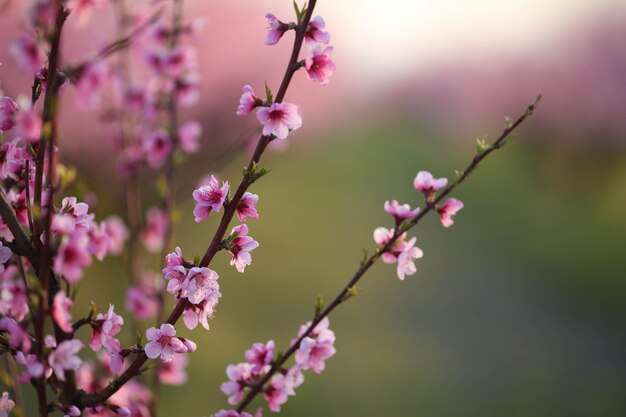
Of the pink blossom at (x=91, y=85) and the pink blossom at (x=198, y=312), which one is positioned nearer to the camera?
the pink blossom at (x=198, y=312)

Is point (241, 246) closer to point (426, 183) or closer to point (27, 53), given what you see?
point (426, 183)

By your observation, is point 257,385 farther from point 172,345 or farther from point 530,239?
point 530,239

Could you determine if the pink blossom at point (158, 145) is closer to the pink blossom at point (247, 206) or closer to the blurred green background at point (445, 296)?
the pink blossom at point (247, 206)

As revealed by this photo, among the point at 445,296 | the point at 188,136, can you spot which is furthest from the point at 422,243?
the point at 188,136

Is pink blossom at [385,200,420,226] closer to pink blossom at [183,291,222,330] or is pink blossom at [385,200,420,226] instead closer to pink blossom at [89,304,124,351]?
pink blossom at [183,291,222,330]

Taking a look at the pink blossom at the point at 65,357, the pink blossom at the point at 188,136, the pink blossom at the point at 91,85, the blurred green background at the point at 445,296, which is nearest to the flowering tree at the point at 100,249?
the pink blossom at the point at 65,357

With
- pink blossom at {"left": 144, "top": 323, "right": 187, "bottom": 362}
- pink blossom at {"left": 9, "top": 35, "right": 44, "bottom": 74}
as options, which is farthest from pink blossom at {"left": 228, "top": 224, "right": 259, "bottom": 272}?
pink blossom at {"left": 9, "top": 35, "right": 44, "bottom": 74}

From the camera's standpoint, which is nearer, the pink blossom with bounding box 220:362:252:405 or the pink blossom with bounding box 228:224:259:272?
the pink blossom with bounding box 228:224:259:272
